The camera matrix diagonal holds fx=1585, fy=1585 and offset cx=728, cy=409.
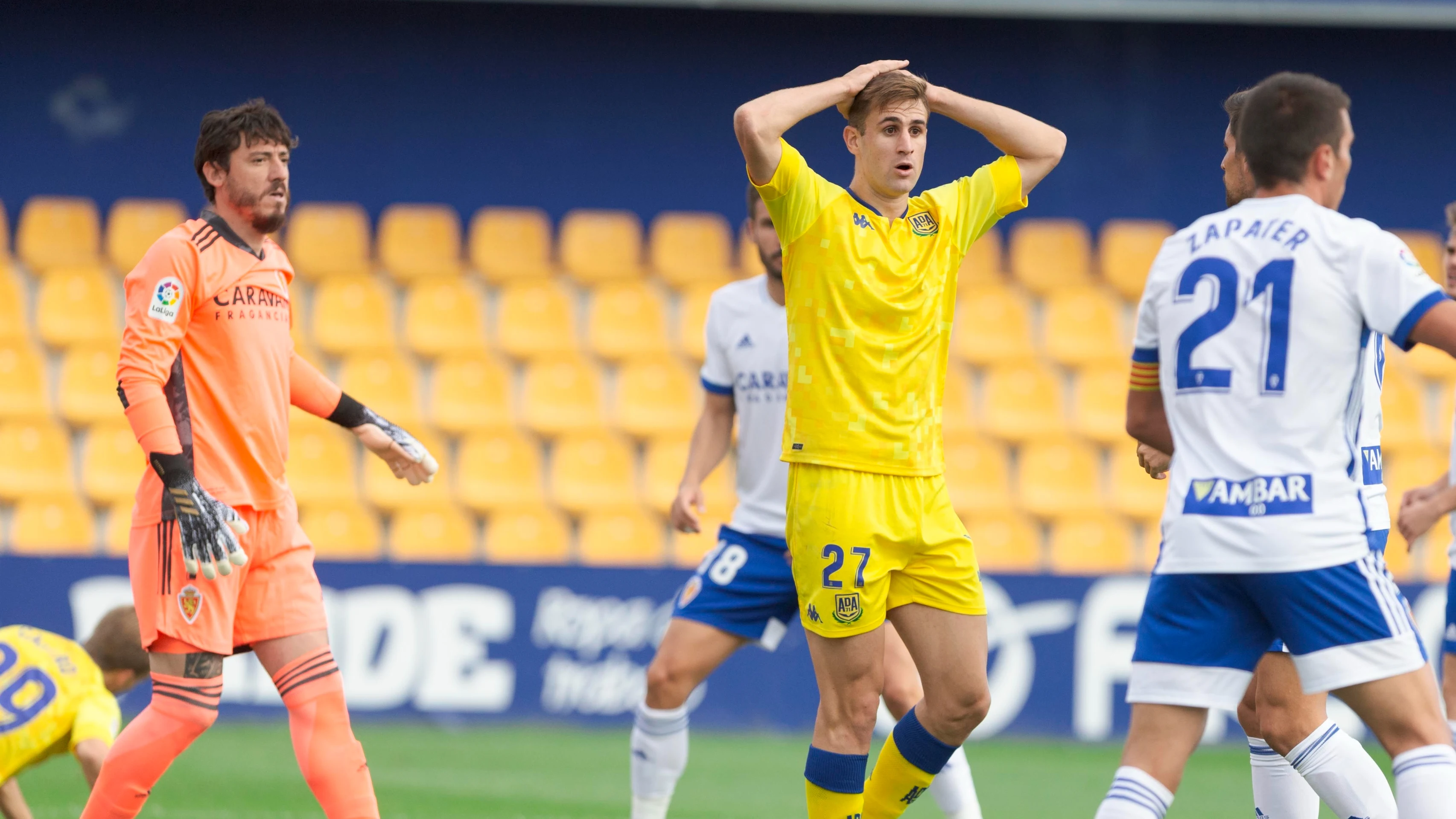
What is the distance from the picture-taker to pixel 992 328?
11227mm

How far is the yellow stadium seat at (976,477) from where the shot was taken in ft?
33.3

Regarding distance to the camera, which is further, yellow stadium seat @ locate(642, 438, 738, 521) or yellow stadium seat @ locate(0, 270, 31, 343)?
yellow stadium seat @ locate(0, 270, 31, 343)

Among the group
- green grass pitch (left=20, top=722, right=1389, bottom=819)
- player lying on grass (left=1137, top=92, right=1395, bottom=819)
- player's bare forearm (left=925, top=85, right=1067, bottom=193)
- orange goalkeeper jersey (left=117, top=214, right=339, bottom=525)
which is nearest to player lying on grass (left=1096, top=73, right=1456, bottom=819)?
player lying on grass (left=1137, top=92, right=1395, bottom=819)

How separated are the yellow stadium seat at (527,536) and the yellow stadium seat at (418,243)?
2.14m

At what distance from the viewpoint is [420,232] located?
1162 cm

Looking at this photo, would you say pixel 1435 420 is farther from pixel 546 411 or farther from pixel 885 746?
pixel 885 746

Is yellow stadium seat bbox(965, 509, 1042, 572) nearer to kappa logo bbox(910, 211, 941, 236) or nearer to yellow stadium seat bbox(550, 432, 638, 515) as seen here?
yellow stadium seat bbox(550, 432, 638, 515)

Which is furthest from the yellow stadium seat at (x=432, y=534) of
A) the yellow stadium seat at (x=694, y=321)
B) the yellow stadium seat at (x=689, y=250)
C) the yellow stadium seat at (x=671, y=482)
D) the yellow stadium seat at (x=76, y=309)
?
the yellow stadium seat at (x=689, y=250)

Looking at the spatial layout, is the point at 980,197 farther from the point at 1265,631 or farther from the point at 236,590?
the point at 236,590

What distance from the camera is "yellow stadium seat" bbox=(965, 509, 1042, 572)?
32.9 ft

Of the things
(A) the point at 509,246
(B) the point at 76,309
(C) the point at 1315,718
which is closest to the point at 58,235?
(B) the point at 76,309

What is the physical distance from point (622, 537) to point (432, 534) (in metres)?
1.20

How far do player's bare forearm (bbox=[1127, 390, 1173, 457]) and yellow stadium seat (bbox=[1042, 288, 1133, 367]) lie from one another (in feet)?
23.6

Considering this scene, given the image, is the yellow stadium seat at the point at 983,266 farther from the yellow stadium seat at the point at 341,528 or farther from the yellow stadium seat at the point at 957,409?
the yellow stadium seat at the point at 341,528
